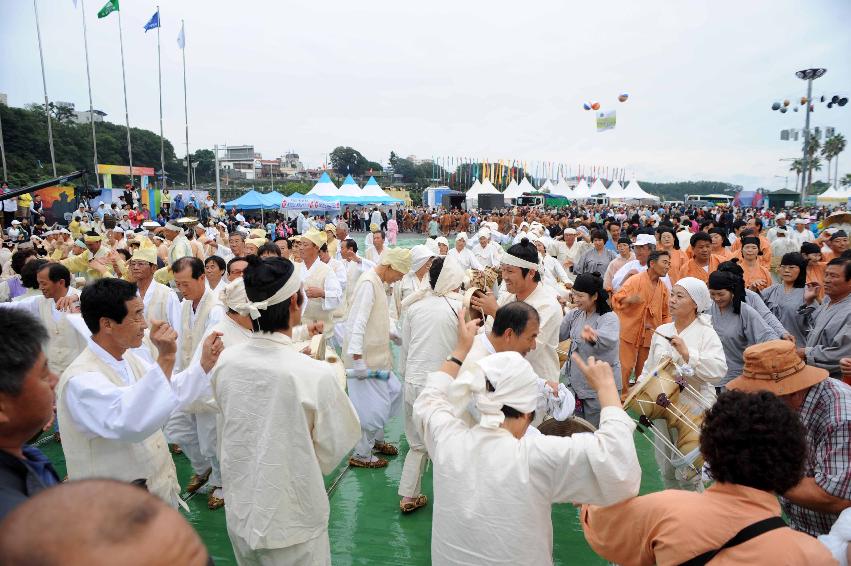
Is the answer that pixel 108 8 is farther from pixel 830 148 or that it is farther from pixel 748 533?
pixel 830 148

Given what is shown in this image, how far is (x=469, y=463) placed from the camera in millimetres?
2037

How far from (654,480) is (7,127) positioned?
166 ft

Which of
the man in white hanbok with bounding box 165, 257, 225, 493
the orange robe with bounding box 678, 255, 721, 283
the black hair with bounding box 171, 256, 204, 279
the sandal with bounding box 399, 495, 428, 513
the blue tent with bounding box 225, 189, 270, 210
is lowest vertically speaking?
the sandal with bounding box 399, 495, 428, 513

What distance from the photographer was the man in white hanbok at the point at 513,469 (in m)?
1.86

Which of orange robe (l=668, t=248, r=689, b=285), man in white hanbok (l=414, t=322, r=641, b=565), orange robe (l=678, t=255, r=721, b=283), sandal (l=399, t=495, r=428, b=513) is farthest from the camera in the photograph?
orange robe (l=668, t=248, r=689, b=285)

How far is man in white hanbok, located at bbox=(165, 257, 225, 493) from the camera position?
4.49 metres

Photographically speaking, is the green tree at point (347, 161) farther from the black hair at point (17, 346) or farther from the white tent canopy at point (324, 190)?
the black hair at point (17, 346)

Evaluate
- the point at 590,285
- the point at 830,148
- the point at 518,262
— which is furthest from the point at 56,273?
the point at 830,148

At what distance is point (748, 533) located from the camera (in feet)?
5.21

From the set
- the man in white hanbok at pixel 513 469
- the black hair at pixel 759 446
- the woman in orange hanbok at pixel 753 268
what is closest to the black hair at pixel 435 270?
the man in white hanbok at pixel 513 469

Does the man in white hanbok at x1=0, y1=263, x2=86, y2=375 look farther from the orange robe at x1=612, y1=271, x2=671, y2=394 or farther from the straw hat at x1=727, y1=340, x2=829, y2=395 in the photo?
the orange robe at x1=612, y1=271, x2=671, y2=394

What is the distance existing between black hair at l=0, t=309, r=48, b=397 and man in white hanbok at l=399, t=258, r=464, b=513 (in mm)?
2821

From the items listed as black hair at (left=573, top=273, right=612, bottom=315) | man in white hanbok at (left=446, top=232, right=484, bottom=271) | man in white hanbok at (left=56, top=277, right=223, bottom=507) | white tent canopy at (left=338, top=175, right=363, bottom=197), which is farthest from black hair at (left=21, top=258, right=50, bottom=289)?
white tent canopy at (left=338, top=175, right=363, bottom=197)

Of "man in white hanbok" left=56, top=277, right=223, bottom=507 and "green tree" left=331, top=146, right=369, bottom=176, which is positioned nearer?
"man in white hanbok" left=56, top=277, right=223, bottom=507
